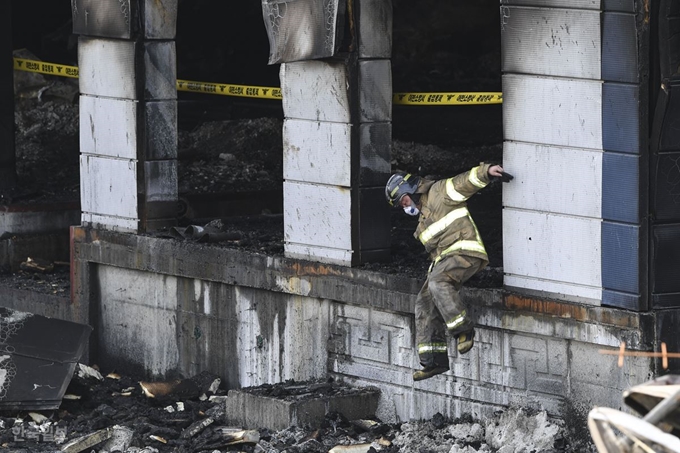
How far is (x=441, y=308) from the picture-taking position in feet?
37.3

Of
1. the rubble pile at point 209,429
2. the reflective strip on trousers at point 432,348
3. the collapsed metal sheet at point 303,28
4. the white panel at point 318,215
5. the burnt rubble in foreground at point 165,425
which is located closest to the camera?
the rubble pile at point 209,429

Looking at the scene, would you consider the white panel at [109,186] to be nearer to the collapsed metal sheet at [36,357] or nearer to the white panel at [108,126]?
the white panel at [108,126]

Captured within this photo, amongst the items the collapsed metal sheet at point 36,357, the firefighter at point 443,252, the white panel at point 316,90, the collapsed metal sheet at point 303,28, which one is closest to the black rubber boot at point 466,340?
the firefighter at point 443,252

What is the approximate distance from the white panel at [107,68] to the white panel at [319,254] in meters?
2.68

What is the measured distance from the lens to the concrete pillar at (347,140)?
12.8 m

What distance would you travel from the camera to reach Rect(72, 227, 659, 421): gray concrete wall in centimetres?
1114

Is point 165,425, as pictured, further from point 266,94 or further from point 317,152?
point 266,94

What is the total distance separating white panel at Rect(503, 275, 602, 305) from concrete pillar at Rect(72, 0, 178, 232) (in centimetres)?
471

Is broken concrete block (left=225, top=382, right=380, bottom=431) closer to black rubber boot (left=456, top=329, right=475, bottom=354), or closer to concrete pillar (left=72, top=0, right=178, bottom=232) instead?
black rubber boot (left=456, top=329, right=475, bottom=354)

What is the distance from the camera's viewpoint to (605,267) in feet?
35.9

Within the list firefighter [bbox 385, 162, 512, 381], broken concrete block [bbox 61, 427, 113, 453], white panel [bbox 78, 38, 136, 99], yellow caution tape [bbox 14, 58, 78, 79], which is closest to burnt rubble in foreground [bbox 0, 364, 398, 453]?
broken concrete block [bbox 61, 427, 113, 453]

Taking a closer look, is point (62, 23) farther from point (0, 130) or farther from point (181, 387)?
point (181, 387)

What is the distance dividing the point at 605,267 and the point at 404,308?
78.1 inches

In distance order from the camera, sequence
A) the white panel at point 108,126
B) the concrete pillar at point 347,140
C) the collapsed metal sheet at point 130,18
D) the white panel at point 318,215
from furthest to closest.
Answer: the white panel at point 108,126, the collapsed metal sheet at point 130,18, the white panel at point 318,215, the concrete pillar at point 347,140
